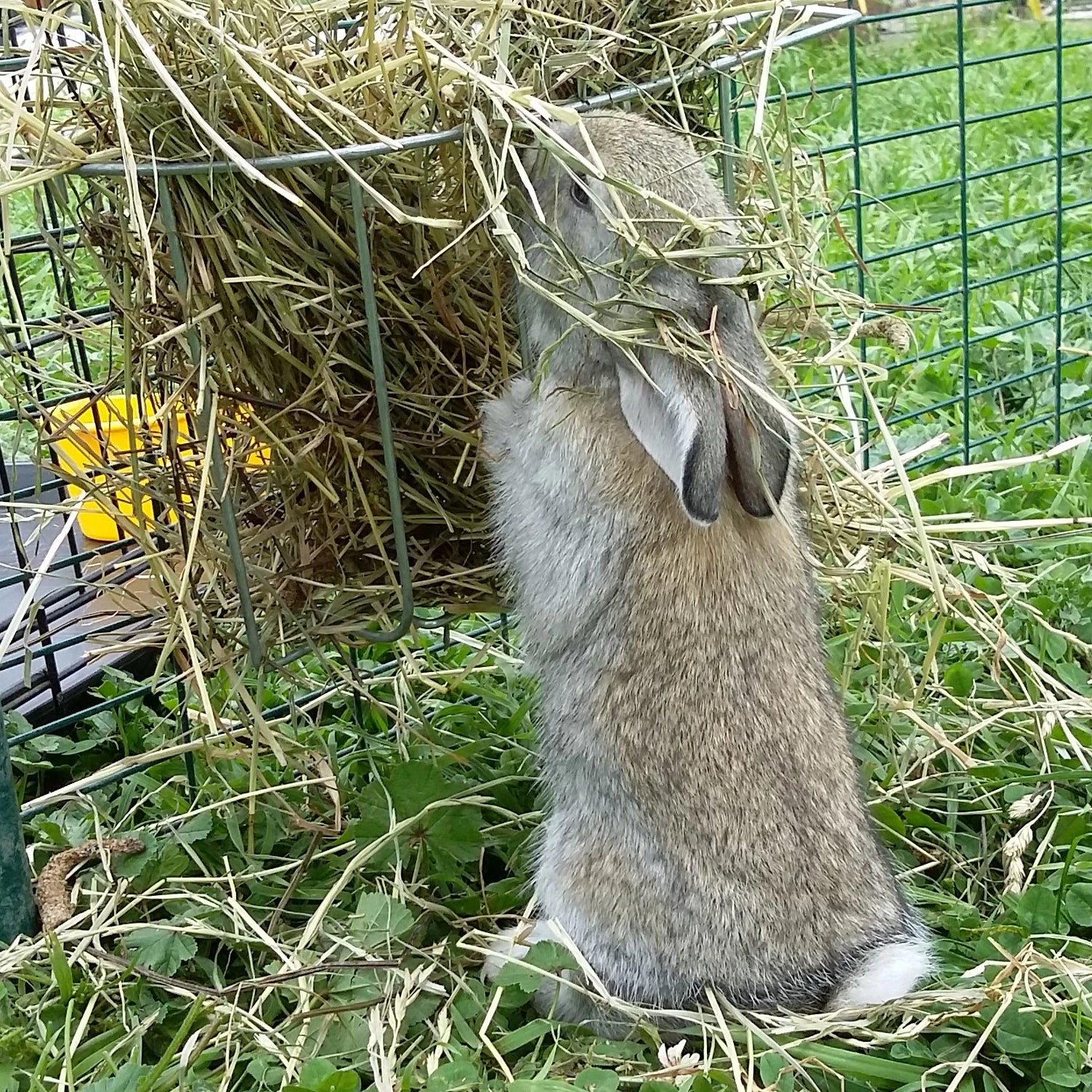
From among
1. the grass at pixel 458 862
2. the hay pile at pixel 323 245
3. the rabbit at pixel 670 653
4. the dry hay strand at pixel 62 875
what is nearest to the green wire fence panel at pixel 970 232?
the grass at pixel 458 862

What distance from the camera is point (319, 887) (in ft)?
8.71

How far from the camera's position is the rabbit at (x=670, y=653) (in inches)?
89.7

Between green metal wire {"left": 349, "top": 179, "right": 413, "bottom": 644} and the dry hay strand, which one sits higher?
green metal wire {"left": 349, "top": 179, "right": 413, "bottom": 644}

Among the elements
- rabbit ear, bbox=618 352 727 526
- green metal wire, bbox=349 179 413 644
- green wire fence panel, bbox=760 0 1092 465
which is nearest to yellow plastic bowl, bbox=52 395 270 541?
green metal wire, bbox=349 179 413 644

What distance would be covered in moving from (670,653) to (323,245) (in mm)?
921

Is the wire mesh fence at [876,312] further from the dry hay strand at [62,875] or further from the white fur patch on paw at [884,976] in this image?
the white fur patch on paw at [884,976]

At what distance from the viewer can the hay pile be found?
Result: 2.05 metres

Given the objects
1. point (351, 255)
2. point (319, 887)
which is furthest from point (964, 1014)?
point (351, 255)

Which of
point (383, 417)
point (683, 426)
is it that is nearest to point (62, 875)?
point (383, 417)

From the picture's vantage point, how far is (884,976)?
7.40 feet

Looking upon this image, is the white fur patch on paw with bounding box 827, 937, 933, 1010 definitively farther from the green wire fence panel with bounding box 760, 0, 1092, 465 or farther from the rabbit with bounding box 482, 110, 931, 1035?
the green wire fence panel with bounding box 760, 0, 1092, 465

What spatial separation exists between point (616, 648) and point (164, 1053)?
1027 mm

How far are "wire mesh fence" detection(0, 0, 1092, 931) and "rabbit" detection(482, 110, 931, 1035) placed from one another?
29cm

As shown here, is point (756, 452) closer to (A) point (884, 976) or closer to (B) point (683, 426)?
(B) point (683, 426)
